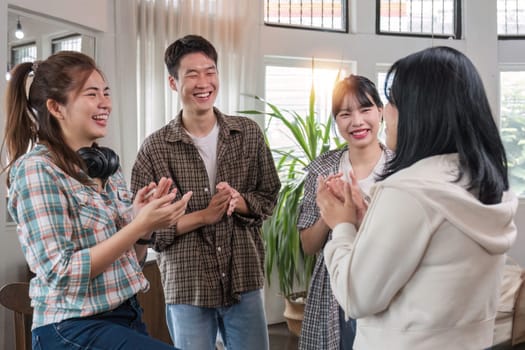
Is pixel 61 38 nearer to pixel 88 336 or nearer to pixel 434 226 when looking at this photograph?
pixel 88 336

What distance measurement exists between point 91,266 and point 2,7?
2.11 meters

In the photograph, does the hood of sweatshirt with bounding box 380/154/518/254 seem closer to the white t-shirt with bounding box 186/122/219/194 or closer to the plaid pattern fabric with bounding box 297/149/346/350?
the plaid pattern fabric with bounding box 297/149/346/350

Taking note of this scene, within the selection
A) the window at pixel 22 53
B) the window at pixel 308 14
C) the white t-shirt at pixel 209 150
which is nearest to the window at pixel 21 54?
the window at pixel 22 53

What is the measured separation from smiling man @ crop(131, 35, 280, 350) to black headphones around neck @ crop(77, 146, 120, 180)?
18.8 inches

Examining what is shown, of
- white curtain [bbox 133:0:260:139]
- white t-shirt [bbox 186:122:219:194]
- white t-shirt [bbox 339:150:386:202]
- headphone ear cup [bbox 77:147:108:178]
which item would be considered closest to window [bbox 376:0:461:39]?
white curtain [bbox 133:0:260:139]

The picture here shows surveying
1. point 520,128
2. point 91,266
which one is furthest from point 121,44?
point 520,128

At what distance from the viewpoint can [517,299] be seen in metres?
4.05

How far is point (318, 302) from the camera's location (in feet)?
6.68

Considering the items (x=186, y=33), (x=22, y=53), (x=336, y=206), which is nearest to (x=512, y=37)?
(x=186, y=33)

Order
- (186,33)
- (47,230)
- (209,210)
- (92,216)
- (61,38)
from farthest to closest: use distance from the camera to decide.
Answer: (186,33)
(61,38)
(209,210)
(92,216)
(47,230)

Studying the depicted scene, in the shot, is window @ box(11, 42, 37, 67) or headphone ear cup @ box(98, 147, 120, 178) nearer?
headphone ear cup @ box(98, 147, 120, 178)

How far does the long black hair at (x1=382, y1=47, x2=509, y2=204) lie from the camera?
1212mm

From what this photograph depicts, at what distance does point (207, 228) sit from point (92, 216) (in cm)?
70

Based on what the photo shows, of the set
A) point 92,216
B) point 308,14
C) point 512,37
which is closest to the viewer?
point 92,216
